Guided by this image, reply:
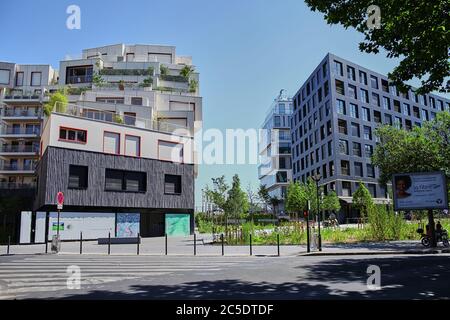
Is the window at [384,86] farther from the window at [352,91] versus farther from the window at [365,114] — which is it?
the window at [352,91]

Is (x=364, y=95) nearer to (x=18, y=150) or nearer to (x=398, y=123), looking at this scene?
(x=398, y=123)

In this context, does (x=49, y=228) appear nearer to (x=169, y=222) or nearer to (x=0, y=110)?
(x=169, y=222)

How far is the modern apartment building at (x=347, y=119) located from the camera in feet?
184

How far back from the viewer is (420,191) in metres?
21.4

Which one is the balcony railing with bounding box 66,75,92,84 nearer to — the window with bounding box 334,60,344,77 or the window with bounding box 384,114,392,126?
the window with bounding box 334,60,344,77

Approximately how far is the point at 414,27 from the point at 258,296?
886cm

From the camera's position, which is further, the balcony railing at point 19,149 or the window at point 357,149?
the window at point 357,149

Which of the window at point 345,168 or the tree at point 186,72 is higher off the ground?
the tree at point 186,72

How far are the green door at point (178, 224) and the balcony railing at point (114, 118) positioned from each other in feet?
27.5

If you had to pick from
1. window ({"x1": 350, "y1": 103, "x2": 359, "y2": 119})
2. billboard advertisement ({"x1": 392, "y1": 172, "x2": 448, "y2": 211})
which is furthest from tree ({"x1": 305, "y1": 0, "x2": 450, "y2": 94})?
window ({"x1": 350, "y1": 103, "x2": 359, "y2": 119})

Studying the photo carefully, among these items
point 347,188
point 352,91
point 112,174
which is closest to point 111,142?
point 112,174

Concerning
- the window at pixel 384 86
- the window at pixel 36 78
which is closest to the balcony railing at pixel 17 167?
the window at pixel 36 78

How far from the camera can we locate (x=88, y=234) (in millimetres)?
29500

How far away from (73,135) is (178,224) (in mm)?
12756
